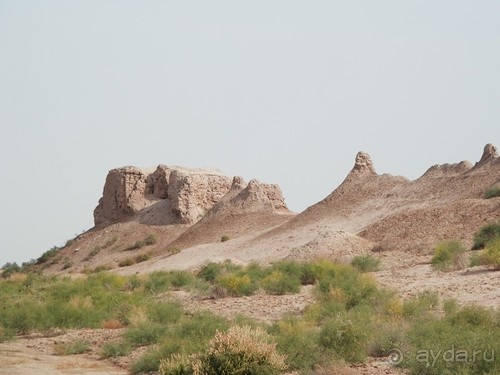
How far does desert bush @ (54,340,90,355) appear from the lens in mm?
15625

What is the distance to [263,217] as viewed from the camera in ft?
168

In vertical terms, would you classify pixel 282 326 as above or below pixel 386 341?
above

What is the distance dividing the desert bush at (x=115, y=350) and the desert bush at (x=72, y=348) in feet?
2.54

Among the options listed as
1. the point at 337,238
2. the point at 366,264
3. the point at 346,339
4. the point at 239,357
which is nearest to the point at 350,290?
the point at 346,339

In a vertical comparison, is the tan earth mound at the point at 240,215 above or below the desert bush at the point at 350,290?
above

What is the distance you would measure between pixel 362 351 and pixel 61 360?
5716mm

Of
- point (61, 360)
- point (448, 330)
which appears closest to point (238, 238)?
point (61, 360)

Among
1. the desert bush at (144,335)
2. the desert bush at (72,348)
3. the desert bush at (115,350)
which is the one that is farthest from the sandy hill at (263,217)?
the desert bush at (115,350)

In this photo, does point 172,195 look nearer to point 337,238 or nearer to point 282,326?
point 337,238

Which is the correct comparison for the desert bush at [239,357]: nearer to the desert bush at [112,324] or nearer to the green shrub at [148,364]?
the green shrub at [148,364]

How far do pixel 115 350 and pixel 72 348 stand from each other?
1.35 meters

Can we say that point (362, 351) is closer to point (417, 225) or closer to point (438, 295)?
point (438, 295)

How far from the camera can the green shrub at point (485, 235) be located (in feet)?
86.6

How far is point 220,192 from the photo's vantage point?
58594mm
